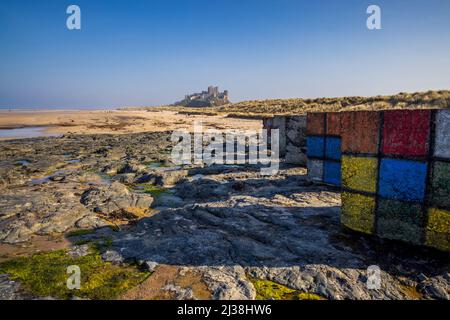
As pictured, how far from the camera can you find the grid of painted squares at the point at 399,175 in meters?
4.28

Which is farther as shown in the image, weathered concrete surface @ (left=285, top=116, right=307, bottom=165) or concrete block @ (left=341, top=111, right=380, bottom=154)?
weathered concrete surface @ (left=285, top=116, right=307, bottom=165)

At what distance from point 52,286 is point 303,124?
9984 mm

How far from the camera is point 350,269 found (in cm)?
421

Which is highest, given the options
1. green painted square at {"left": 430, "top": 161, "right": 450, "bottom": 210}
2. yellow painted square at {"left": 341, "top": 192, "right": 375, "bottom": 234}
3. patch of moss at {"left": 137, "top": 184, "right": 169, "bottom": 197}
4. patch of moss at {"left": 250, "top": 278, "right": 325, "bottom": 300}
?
green painted square at {"left": 430, "top": 161, "right": 450, "bottom": 210}

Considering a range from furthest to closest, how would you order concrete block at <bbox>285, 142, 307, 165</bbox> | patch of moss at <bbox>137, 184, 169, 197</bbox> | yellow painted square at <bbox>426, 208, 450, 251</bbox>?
concrete block at <bbox>285, 142, 307, 165</bbox>, patch of moss at <bbox>137, 184, 169, 197</bbox>, yellow painted square at <bbox>426, 208, 450, 251</bbox>

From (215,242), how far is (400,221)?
304 centimetres

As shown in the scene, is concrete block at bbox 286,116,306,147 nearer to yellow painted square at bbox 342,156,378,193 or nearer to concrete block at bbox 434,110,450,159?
yellow painted square at bbox 342,156,378,193

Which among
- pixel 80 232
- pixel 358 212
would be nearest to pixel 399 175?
pixel 358 212

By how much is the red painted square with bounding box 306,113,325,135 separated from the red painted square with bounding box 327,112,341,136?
207mm

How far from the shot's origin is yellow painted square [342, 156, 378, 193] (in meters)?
5.04

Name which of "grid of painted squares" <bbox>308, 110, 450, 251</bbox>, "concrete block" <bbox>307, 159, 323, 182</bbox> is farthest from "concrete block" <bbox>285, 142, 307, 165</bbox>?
"grid of painted squares" <bbox>308, 110, 450, 251</bbox>

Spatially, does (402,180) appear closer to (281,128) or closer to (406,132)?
(406,132)
